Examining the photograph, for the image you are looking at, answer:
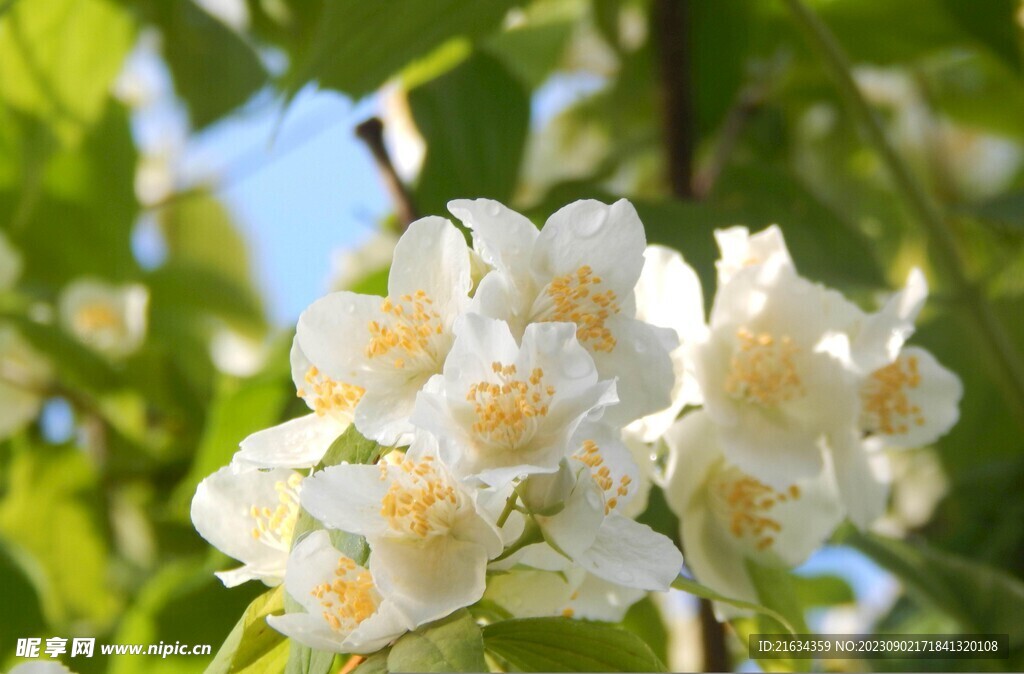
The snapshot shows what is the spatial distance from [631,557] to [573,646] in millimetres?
33

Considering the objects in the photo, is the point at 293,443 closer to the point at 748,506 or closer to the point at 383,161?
the point at 748,506

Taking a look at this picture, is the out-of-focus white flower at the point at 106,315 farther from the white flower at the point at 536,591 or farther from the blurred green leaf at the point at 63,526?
the white flower at the point at 536,591

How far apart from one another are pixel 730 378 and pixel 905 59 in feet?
1.67

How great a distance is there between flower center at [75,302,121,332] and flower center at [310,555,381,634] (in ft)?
2.01

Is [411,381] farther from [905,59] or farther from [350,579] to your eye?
[905,59]

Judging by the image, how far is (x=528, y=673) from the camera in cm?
36

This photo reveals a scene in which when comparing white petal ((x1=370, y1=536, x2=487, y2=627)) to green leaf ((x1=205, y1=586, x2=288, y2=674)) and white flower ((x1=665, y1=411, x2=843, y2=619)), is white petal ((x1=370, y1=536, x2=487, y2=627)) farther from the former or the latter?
white flower ((x1=665, y1=411, x2=843, y2=619))

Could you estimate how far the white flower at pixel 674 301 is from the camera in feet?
1.45

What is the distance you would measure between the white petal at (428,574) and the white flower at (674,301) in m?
0.12

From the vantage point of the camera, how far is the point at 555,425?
13.2 inches

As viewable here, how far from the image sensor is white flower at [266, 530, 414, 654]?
329mm

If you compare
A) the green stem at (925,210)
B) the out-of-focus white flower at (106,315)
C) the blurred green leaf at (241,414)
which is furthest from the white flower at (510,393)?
the out-of-focus white flower at (106,315)

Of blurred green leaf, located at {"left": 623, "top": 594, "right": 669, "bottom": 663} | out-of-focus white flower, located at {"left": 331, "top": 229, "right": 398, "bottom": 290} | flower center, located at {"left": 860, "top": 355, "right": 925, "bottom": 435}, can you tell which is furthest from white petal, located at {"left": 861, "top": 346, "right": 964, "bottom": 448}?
Result: out-of-focus white flower, located at {"left": 331, "top": 229, "right": 398, "bottom": 290}

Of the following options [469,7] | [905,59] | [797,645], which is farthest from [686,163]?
[797,645]
